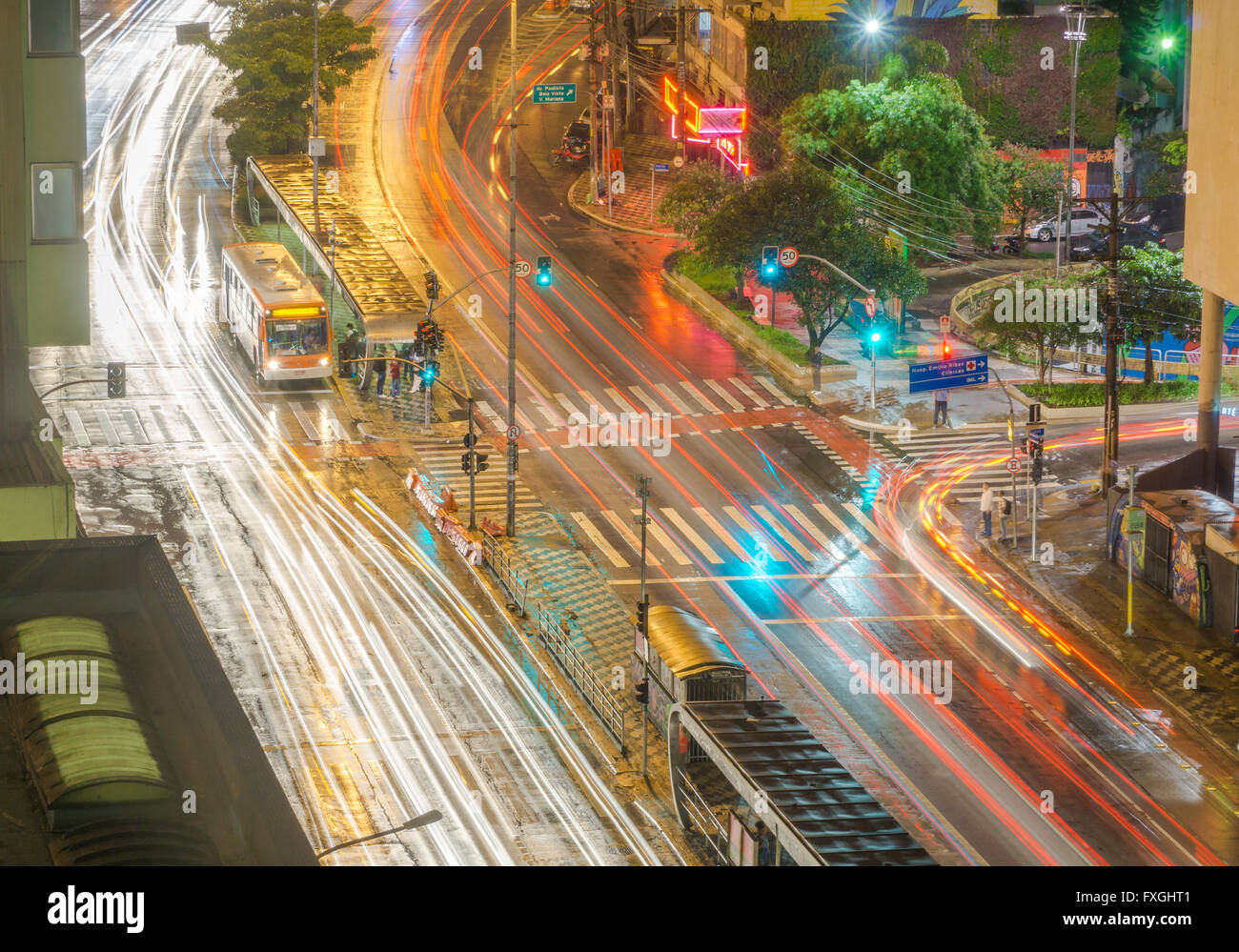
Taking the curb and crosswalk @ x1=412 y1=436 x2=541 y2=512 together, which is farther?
the curb

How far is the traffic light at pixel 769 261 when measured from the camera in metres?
70.0

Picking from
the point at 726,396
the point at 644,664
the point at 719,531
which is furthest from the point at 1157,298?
the point at 644,664

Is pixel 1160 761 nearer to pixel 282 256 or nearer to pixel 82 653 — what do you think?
pixel 82 653

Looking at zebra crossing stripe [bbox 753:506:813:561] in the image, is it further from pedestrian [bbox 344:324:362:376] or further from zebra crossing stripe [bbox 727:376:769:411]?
pedestrian [bbox 344:324:362:376]

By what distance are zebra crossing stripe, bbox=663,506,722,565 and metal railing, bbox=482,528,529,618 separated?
21.1ft

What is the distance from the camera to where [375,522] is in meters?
60.3

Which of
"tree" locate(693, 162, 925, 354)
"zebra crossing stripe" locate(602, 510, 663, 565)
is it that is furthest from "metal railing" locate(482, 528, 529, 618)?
"tree" locate(693, 162, 925, 354)

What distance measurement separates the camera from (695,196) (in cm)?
8200

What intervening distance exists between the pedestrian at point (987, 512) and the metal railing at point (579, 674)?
15.5 meters

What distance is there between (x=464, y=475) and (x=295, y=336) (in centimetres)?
1098

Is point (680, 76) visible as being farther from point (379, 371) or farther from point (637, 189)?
point (379, 371)

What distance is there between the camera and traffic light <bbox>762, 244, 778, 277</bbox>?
230 feet

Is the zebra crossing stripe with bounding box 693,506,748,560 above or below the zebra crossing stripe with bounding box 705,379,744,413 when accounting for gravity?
below
